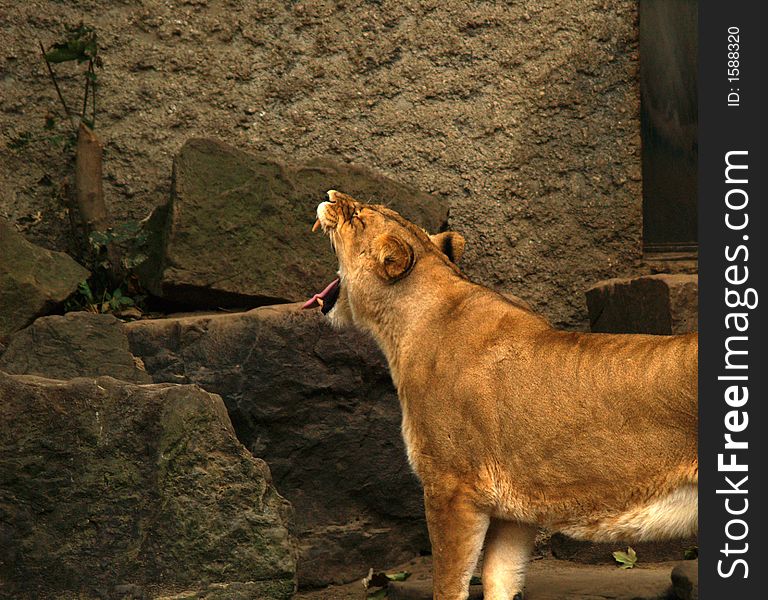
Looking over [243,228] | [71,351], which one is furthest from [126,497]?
[243,228]

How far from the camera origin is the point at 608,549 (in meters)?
6.52

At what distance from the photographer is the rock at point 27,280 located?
6.40 metres

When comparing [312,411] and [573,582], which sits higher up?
[312,411]

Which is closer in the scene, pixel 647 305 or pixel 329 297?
pixel 329 297

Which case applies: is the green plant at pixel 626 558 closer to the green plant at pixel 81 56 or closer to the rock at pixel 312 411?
the rock at pixel 312 411

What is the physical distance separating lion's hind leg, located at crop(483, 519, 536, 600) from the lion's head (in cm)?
111

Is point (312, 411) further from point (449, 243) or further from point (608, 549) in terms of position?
point (608, 549)

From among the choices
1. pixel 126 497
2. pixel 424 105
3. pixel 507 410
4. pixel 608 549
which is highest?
pixel 424 105

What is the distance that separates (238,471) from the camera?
4992mm

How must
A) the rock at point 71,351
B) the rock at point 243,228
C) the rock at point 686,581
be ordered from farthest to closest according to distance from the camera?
the rock at point 243,228 → the rock at point 71,351 → the rock at point 686,581

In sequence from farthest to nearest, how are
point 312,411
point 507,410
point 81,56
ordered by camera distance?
1. point 81,56
2. point 312,411
3. point 507,410

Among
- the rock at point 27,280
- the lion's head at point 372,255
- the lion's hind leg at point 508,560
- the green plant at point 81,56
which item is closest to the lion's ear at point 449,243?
the lion's head at point 372,255

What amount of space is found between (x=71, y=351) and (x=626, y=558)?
3000 mm

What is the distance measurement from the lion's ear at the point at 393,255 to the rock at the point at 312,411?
0.96 metres
